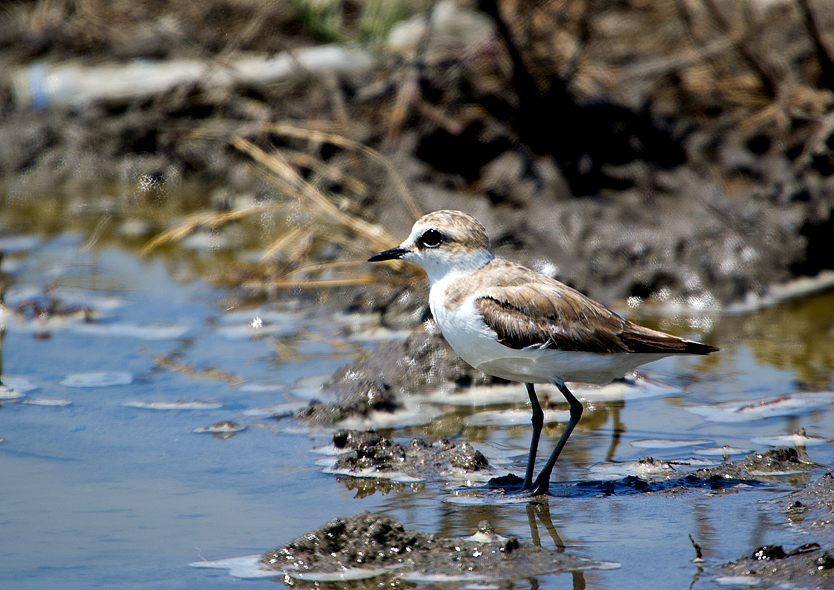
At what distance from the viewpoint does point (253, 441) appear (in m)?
5.21

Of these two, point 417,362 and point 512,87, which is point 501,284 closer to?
point 417,362

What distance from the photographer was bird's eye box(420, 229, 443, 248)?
4938 mm

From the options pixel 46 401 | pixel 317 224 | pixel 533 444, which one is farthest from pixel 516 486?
pixel 317 224

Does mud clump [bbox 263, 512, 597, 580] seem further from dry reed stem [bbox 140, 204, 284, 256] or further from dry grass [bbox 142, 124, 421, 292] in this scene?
dry reed stem [bbox 140, 204, 284, 256]

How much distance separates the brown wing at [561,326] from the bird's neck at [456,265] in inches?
9.7

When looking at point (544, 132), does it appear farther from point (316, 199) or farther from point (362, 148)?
point (316, 199)

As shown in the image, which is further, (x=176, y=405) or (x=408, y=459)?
(x=176, y=405)

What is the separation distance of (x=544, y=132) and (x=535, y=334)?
4.65 metres

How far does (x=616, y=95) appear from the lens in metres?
9.20

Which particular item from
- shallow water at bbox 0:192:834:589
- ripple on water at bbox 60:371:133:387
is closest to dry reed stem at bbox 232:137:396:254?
shallow water at bbox 0:192:834:589

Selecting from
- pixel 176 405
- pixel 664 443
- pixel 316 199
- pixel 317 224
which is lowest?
pixel 664 443

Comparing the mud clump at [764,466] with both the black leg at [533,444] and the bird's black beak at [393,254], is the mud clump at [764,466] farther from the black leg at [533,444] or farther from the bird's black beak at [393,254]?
the bird's black beak at [393,254]

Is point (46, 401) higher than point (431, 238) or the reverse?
the reverse

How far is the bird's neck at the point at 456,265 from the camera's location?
16.2 ft
